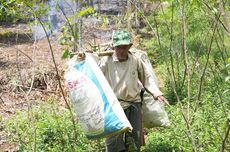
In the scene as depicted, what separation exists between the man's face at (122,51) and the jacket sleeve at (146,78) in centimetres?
19

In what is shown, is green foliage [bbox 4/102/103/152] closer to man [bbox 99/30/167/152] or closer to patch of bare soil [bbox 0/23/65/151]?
patch of bare soil [bbox 0/23/65/151]

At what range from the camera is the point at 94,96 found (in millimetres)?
3877

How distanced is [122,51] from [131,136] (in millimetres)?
946

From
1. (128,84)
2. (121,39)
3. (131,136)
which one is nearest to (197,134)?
(131,136)

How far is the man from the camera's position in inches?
174

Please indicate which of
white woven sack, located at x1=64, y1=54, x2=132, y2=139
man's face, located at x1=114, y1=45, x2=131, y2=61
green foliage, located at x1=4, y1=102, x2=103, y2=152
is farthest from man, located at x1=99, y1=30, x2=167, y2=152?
green foliage, located at x1=4, y1=102, x2=103, y2=152

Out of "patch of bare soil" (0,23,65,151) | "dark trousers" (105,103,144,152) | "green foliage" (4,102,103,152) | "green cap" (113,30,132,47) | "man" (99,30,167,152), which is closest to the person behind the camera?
"green cap" (113,30,132,47)

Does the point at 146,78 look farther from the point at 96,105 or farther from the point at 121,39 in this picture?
the point at 96,105

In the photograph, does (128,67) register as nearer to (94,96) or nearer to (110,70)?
(110,70)

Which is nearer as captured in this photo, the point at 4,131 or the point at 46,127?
the point at 46,127

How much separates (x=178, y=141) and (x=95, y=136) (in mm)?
1333

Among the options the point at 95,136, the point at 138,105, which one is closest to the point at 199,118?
the point at 138,105

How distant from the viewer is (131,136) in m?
4.63

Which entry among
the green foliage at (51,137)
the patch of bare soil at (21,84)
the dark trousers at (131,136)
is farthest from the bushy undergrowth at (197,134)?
the patch of bare soil at (21,84)
